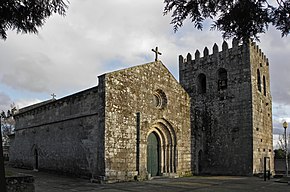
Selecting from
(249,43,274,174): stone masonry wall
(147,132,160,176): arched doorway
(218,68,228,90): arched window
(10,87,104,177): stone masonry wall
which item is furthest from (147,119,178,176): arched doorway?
(218,68,228,90): arched window

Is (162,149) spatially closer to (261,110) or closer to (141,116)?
(141,116)

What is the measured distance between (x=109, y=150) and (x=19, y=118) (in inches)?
544

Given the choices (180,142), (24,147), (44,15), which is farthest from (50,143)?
(44,15)

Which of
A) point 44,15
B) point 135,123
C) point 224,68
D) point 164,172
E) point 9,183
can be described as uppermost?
point 224,68

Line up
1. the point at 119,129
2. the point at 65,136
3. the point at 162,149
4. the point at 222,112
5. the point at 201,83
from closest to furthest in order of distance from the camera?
1. the point at 119,129
2. the point at 65,136
3. the point at 162,149
4. the point at 222,112
5. the point at 201,83

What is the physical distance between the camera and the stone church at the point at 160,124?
17359mm

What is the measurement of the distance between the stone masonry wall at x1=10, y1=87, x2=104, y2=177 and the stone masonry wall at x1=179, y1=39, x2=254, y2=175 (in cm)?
946

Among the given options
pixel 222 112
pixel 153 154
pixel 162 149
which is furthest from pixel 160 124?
pixel 222 112

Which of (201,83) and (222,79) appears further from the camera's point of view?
(201,83)

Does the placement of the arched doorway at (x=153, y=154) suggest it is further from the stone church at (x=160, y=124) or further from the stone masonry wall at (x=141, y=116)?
the stone masonry wall at (x=141, y=116)

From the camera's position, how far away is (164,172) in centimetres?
2067

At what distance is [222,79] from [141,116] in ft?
35.0

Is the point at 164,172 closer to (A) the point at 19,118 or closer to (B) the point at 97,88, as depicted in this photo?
(B) the point at 97,88

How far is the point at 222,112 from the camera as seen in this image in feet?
85.4
